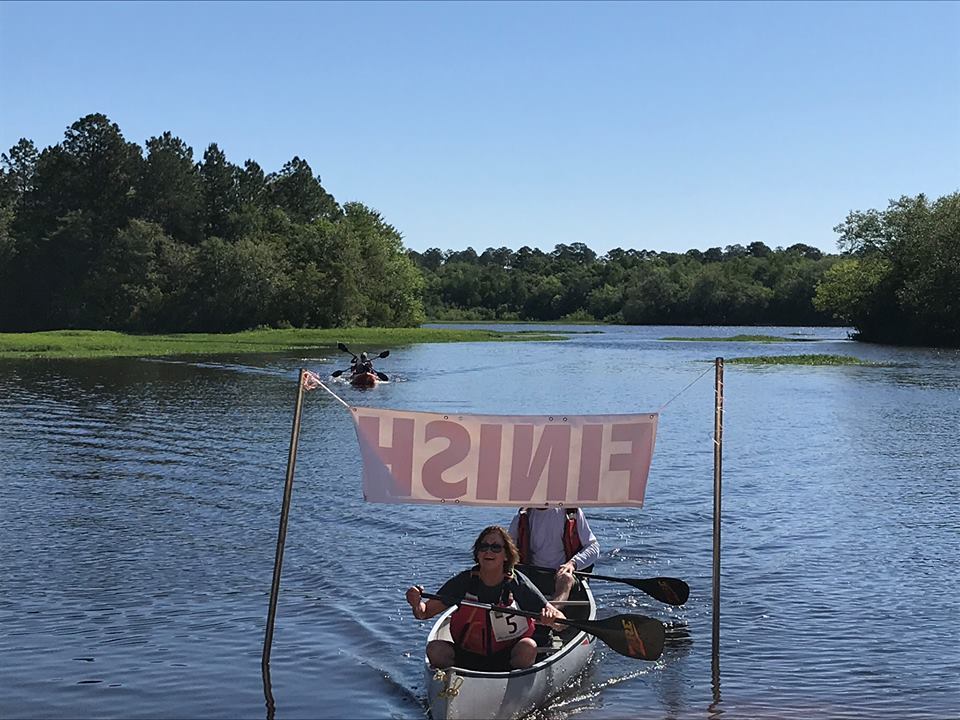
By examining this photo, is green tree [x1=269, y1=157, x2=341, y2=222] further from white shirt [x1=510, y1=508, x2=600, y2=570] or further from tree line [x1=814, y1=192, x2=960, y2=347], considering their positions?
white shirt [x1=510, y1=508, x2=600, y2=570]

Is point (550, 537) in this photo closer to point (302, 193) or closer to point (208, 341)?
point (208, 341)

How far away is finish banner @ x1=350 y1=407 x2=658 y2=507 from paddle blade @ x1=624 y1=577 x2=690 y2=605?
287 cm

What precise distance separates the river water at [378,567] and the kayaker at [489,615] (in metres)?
0.77

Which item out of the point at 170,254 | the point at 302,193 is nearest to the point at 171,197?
the point at 170,254

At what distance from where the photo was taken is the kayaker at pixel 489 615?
11328 millimetres

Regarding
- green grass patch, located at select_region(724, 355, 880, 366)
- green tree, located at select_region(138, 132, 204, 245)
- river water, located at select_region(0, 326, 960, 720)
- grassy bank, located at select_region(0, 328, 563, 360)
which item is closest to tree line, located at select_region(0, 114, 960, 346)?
green tree, located at select_region(138, 132, 204, 245)

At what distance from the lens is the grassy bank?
7738 cm

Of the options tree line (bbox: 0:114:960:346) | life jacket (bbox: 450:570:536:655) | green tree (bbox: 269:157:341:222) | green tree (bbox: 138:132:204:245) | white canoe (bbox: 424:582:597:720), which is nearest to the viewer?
white canoe (bbox: 424:582:597:720)

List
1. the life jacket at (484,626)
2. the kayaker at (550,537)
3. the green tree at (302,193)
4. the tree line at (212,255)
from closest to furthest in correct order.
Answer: the life jacket at (484,626), the kayaker at (550,537), the tree line at (212,255), the green tree at (302,193)

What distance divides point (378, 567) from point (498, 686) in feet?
25.2

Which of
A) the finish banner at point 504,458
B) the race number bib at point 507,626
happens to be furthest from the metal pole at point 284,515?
the race number bib at point 507,626

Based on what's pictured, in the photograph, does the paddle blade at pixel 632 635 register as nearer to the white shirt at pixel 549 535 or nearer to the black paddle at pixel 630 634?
the black paddle at pixel 630 634

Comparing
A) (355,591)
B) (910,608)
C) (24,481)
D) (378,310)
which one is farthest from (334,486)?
(378,310)

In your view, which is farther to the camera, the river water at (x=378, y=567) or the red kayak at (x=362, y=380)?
the red kayak at (x=362, y=380)
